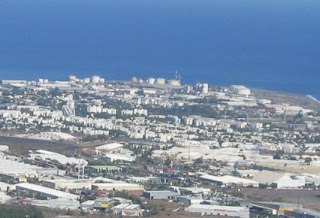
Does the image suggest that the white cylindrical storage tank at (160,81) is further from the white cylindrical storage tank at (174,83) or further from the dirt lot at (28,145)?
the dirt lot at (28,145)

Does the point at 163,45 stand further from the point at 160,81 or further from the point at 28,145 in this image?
the point at 28,145

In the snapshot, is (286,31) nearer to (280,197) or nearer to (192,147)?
(192,147)

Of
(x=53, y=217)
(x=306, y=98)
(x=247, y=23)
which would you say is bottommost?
(x=53, y=217)

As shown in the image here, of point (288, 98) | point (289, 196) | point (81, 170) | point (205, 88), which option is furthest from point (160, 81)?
point (289, 196)

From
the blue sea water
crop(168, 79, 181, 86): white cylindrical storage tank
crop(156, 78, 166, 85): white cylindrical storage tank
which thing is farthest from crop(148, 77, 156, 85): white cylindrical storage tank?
the blue sea water

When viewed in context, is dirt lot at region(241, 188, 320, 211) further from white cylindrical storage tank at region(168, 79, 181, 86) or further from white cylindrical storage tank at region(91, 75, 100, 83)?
white cylindrical storage tank at region(168, 79, 181, 86)

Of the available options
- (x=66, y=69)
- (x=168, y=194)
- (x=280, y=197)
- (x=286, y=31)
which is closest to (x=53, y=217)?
(x=168, y=194)
